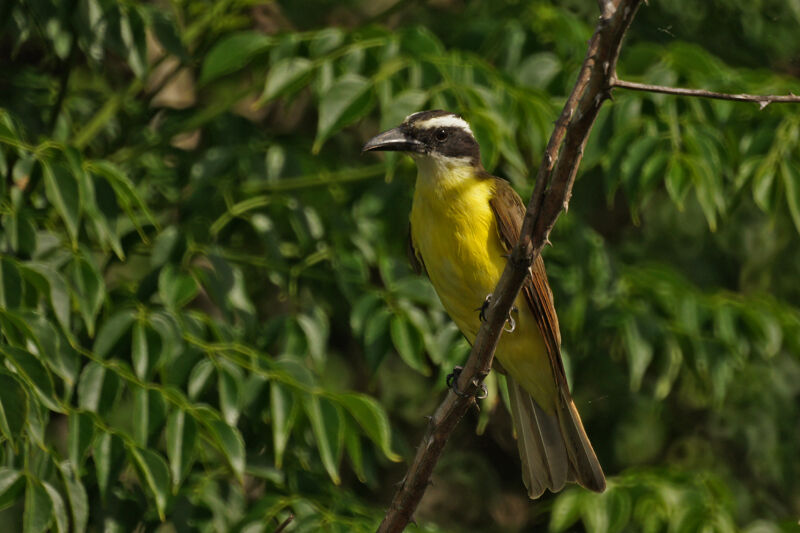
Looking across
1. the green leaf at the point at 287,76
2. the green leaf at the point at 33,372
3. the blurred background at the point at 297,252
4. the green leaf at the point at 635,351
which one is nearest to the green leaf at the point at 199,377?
the blurred background at the point at 297,252

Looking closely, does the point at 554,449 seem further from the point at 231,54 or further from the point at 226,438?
the point at 231,54

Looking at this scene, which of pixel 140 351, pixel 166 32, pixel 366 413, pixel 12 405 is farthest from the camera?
pixel 166 32

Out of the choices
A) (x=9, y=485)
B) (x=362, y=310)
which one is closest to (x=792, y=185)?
(x=362, y=310)

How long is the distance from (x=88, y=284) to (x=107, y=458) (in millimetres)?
534

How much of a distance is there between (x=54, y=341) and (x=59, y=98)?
1370 millimetres

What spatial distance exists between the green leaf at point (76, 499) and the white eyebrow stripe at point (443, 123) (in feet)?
4.83

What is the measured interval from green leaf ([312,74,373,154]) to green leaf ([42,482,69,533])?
1256 mm

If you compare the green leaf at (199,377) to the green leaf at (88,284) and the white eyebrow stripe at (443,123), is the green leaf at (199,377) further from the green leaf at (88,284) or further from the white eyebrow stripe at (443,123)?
the white eyebrow stripe at (443,123)

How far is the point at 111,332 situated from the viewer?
10.4 ft

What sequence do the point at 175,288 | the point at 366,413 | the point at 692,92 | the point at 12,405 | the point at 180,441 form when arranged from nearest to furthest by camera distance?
the point at 692,92 → the point at 12,405 → the point at 180,441 → the point at 366,413 → the point at 175,288

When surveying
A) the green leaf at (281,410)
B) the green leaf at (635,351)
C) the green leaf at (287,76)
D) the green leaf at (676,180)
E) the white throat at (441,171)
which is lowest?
the green leaf at (635,351)

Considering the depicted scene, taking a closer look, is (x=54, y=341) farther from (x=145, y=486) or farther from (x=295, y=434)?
(x=295, y=434)

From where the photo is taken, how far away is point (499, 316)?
2340 mm

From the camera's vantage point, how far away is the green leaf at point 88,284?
3143mm
